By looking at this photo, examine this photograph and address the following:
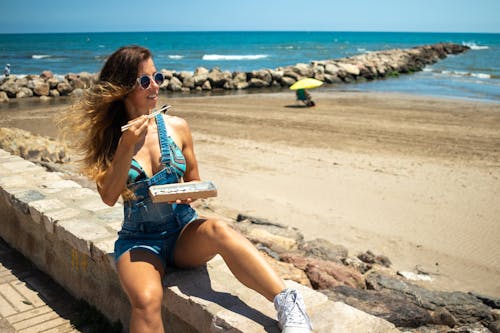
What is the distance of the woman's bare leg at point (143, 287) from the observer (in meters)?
2.38

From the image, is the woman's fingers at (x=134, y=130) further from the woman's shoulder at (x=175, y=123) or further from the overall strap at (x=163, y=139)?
the woman's shoulder at (x=175, y=123)

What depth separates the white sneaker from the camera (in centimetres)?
220

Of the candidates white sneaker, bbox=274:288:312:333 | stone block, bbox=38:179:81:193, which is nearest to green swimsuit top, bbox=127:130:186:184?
white sneaker, bbox=274:288:312:333

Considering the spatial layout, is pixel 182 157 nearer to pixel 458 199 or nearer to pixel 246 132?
pixel 458 199

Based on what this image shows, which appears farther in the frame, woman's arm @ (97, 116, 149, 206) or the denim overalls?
the denim overalls

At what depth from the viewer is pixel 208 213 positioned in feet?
21.8

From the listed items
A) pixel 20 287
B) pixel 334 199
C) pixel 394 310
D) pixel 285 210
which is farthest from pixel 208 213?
pixel 394 310

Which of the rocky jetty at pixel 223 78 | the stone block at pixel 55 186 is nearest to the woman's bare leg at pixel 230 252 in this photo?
the stone block at pixel 55 186

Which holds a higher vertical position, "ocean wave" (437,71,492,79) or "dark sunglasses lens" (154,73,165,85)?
"dark sunglasses lens" (154,73,165,85)

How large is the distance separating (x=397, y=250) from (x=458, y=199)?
8.16 ft

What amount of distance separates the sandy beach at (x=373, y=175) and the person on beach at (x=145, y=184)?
3.48 metres

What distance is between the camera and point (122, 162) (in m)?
2.61

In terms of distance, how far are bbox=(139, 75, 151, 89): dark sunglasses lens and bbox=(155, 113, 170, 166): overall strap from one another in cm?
24

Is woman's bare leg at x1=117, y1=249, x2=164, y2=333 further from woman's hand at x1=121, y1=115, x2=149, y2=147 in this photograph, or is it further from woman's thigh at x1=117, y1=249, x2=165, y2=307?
woman's hand at x1=121, y1=115, x2=149, y2=147
